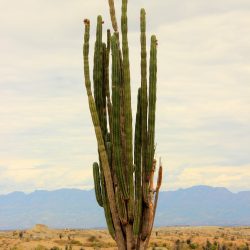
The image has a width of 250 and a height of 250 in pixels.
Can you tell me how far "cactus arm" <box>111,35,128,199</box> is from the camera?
12.7 m

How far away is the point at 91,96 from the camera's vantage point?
518 inches

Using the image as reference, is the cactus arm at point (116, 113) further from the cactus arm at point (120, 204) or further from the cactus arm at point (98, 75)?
the cactus arm at point (98, 75)

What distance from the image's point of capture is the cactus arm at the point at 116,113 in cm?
1268

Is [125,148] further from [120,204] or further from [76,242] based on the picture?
[76,242]

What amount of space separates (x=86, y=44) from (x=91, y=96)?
132cm

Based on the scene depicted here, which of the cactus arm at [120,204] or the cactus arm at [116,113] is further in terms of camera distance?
the cactus arm at [120,204]

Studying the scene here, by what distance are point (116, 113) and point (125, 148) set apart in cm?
86

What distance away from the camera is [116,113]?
12883 mm

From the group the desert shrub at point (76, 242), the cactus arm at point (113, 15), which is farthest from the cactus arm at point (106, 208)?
the desert shrub at point (76, 242)

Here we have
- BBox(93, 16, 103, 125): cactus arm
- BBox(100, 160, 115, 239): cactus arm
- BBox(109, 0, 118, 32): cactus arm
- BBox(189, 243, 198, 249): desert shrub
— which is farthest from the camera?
BBox(189, 243, 198, 249): desert shrub

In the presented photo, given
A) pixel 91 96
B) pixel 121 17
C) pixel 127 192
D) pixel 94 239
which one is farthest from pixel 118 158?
pixel 94 239

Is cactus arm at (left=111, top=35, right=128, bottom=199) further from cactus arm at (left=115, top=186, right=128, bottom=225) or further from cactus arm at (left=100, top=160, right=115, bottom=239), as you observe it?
cactus arm at (left=100, top=160, right=115, bottom=239)

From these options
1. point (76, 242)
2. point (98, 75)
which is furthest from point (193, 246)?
point (98, 75)

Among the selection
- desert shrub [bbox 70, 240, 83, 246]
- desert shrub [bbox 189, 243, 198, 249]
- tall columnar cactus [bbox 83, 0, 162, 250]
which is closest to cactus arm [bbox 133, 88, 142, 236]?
tall columnar cactus [bbox 83, 0, 162, 250]
